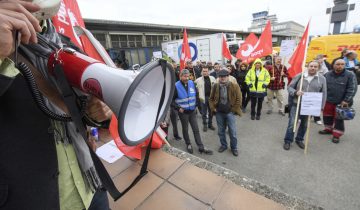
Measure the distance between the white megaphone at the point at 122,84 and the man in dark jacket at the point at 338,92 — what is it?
4.49 meters

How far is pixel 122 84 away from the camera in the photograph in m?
0.56

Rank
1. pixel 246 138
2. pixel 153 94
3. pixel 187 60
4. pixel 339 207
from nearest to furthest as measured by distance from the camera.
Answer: pixel 153 94 → pixel 339 207 → pixel 246 138 → pixel 187 60

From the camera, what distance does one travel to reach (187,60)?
590 centimetres

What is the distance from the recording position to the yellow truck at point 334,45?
9331mm

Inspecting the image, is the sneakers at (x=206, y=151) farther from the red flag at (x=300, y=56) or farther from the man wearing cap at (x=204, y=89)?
the red flag at (x=300, y=56)

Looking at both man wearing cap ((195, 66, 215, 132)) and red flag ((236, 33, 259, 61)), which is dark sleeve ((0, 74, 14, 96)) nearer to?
man wearing cap ((195, 66, 215, 132))

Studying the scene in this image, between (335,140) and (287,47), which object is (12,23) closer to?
(335,140)

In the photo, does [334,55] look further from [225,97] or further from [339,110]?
[225,97]

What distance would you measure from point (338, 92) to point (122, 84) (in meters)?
4.77

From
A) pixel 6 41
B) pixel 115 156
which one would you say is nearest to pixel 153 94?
pixel 6 41

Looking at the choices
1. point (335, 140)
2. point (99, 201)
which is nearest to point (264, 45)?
point (335, 140)

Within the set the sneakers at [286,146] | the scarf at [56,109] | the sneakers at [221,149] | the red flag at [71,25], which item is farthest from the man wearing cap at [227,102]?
the scarf at [56,109]

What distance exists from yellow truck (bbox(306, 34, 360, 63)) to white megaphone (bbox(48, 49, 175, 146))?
12.7m

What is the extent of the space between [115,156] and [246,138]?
310 cm
